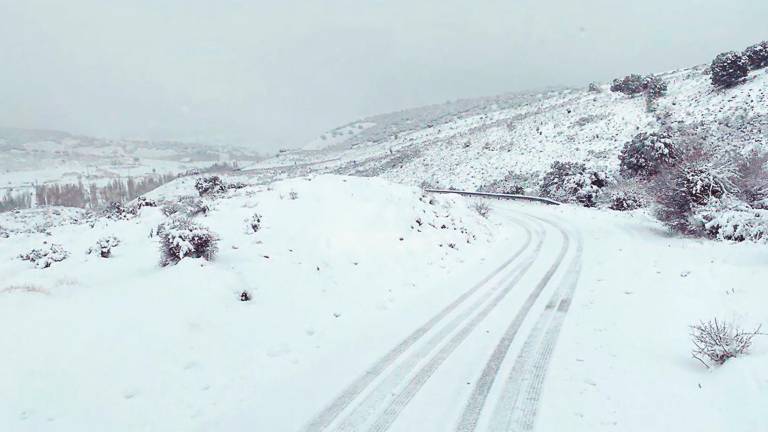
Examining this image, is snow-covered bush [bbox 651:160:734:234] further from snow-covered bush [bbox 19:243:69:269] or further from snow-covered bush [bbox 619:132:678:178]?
snow-covered bush [bbox 19:243:69:269]

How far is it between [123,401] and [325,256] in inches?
260

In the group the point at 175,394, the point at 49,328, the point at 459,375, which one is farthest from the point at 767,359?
the point at 49,328

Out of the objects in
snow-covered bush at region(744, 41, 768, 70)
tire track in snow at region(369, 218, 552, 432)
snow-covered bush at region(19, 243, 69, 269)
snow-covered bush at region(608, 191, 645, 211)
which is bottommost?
snow-covered bush at region(608, 191, 645, 211)

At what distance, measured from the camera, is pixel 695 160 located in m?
16.7

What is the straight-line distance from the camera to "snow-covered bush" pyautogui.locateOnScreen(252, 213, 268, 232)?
1235 cm

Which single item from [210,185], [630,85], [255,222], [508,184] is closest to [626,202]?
[508,184]

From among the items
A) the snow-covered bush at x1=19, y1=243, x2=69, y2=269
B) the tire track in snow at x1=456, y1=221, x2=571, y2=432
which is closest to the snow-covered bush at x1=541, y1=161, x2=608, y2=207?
the tire track in snow at x1=456, y1=221, x2=571, y2=432

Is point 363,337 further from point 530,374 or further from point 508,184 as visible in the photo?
point 508,184

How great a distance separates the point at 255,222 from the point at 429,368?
808 cm

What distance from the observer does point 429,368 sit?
6.27 meters

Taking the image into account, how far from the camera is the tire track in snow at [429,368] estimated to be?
4.94 meters

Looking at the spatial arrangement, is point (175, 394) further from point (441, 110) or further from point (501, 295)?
point (441, 110)

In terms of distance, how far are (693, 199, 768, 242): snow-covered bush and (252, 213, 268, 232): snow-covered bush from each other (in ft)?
49.4

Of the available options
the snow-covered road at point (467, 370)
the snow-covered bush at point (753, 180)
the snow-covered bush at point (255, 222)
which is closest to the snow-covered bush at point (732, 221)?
the snow-covered bush at point (753, 180)
